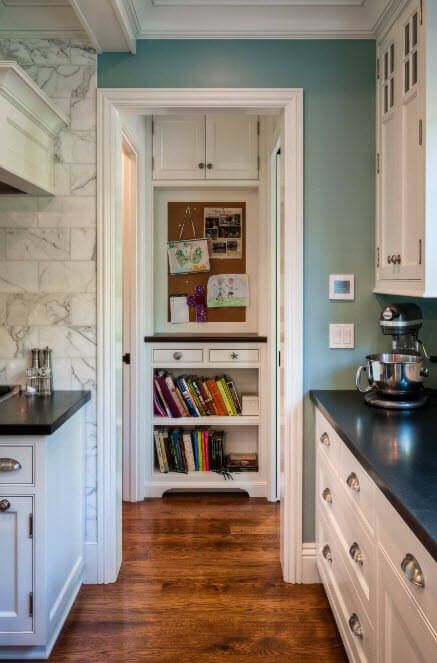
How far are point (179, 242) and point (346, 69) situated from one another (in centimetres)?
167

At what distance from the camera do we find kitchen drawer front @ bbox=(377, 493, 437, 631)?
1.04m

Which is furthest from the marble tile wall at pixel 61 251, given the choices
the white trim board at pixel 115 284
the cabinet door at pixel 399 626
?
the cabinet door at pixel 399 626

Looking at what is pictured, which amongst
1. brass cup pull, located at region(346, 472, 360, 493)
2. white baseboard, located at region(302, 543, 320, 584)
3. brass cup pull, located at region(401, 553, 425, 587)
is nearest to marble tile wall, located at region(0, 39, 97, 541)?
white baseboard, located at region(302, 543, 320, 584)

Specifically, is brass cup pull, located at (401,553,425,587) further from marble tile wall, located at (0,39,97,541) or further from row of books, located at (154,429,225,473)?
row of books, located at (154,429,225,473)

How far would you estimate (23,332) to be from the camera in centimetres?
248

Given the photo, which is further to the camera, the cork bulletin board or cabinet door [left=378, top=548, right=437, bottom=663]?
the cork bulletin board

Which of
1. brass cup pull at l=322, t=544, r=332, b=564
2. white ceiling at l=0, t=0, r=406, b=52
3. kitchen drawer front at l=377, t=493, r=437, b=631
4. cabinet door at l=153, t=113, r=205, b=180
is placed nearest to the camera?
kitchen drawer front at l=377, t=493, r=437, b=631

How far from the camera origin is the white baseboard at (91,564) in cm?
250

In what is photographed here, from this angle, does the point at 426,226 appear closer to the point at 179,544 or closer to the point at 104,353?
the point at 104,353

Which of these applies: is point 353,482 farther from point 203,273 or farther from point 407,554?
point 203,273

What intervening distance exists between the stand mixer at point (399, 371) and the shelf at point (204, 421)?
57.8 inches

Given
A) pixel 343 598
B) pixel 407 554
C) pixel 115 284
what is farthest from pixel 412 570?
pixel 115 284

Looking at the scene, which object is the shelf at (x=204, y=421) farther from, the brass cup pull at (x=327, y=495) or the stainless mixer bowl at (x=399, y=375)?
the stainless mixer bowl at (x=399, y=375)

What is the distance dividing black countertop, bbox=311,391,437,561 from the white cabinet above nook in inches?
18.1
